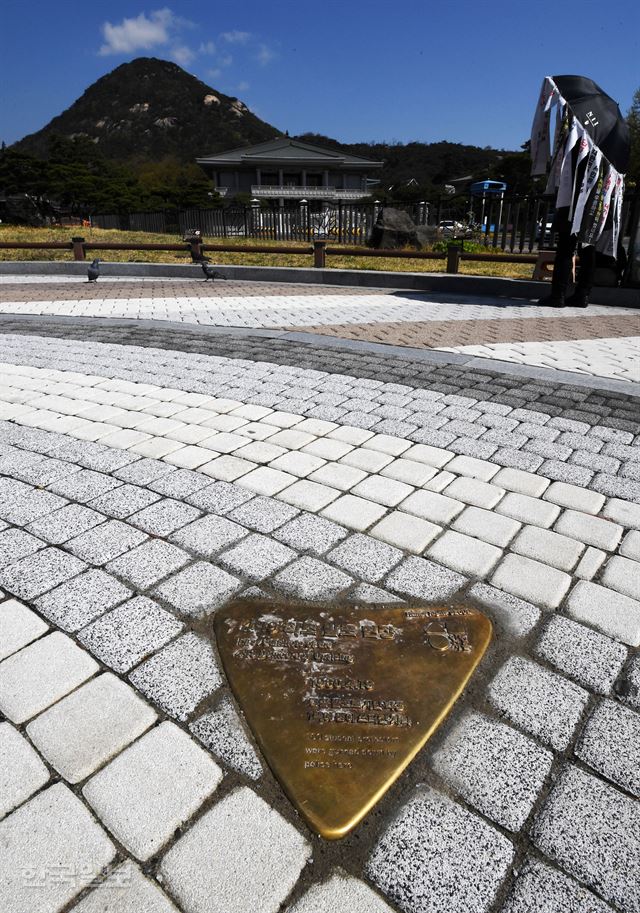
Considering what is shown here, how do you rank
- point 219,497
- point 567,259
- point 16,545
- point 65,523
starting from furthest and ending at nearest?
point 567,259 < point 219,497 < point 65,523 < point 16,545

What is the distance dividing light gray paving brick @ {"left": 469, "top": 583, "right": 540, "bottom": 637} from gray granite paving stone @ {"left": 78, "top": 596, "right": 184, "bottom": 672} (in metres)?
1.21

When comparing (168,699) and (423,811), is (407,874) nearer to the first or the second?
(423,811)

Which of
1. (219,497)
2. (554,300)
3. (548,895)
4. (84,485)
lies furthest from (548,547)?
(554,300)

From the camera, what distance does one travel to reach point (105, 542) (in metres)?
2.76

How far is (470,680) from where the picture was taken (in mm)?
2025

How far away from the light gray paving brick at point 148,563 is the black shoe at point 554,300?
27.5ft

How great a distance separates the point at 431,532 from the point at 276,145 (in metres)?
64.1

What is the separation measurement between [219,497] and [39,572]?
0.96m

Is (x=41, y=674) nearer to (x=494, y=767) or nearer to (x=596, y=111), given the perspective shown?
(x=494, y=767)

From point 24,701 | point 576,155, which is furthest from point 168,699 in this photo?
point 576,155

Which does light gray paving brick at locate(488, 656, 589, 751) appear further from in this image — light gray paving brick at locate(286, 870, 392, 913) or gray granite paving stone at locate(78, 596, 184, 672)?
gray granite paving stone at locate(78, 596, 184, 672)

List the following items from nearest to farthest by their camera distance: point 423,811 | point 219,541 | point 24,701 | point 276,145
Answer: point 423,811 < point 24,701 < point 219,541 < point 276,145

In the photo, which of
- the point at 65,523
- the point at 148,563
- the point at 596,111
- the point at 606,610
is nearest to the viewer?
the point at 606,610

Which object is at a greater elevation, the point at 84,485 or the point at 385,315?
the point at 385,315
